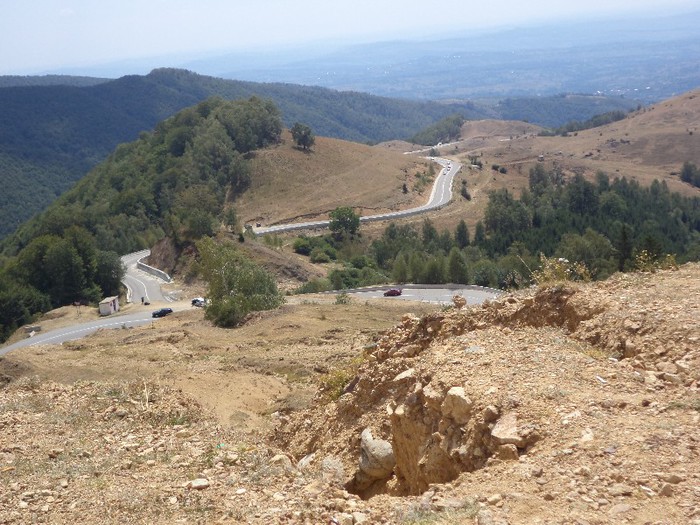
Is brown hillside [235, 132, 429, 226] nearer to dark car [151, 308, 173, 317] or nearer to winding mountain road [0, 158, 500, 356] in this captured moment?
winding mountain road [0, 158, 500, 356]

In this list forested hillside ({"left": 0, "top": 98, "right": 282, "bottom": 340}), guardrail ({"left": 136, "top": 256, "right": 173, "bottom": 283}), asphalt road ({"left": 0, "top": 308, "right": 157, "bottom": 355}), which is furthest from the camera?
guardrail ({"left": 136, "top": 256, "right": 173, "bottom": 283})

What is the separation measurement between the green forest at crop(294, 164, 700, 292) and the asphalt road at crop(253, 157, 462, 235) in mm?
6033

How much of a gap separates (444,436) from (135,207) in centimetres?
7880

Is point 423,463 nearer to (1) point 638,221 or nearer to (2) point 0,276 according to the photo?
(2) point 0,276

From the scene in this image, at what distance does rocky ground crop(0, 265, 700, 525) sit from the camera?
658 cm

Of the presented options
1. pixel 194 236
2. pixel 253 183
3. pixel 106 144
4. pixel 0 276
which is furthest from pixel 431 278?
pixel 106 144

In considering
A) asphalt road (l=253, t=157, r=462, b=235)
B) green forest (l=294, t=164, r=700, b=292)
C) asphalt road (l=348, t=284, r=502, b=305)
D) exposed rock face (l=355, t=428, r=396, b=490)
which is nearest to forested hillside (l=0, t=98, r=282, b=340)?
asphalt road (l=253, t=157, r=462, b=235)

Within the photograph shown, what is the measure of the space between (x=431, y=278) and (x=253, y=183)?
1837 inches

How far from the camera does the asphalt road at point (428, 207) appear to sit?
7731 centimetres

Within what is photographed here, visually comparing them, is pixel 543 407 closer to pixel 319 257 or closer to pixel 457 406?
pixel 457 406

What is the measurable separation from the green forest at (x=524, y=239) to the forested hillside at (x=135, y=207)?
46.0ft

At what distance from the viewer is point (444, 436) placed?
331 inches

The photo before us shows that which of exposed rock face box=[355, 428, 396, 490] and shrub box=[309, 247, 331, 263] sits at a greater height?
exposed rock face box=[355, 428, 396, 490]

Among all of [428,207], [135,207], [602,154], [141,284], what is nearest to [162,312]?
[141,284]
